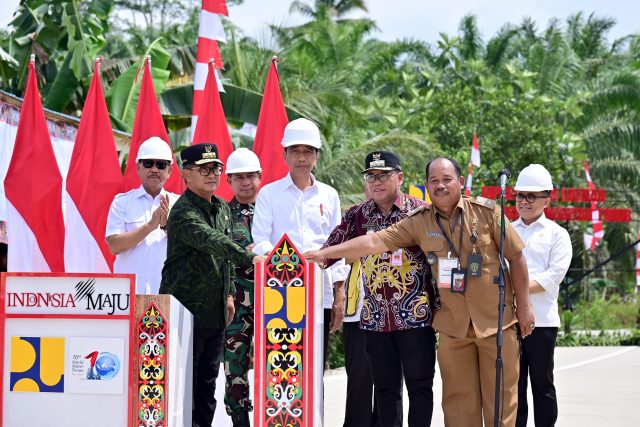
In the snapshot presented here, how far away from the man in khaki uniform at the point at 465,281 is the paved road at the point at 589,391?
2735mm

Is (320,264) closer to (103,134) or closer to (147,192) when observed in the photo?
(147,192)

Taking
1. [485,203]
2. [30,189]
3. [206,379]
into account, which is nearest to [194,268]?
[206,379]

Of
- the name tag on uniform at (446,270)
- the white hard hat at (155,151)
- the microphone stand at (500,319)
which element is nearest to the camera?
the microphone stand at (500,319)

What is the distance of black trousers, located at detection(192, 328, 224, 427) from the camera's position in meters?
6.94

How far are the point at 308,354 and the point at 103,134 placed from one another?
5.78 metres

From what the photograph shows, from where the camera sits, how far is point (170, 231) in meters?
6.80

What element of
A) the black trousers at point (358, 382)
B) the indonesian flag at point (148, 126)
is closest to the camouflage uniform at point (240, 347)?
the black trousers at point (358, 382)

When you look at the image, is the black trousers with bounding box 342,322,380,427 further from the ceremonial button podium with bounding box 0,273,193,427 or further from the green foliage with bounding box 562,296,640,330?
the green foliage with bounding box 562,296,640,330

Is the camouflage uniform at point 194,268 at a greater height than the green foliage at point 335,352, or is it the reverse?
the camouflage uniform at point 194,268

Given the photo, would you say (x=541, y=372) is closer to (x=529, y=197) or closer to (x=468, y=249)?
(x=529, y=197)

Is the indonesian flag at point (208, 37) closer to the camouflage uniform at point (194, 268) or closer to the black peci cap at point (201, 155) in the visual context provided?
the black peci cap at point (201, 155)

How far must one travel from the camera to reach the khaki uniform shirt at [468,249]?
6.20m

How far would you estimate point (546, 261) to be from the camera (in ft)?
24.5

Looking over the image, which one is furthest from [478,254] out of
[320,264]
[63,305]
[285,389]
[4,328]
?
[4,328]
